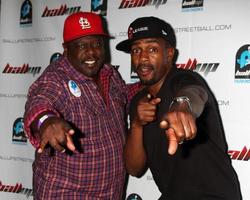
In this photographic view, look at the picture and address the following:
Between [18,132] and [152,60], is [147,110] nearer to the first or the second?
[152,60]

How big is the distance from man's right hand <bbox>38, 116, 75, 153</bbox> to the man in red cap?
18.6 inches

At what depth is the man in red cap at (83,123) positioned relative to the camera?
162 cm

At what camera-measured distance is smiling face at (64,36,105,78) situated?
170cm

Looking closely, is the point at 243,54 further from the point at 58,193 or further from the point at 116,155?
the point at 58,193

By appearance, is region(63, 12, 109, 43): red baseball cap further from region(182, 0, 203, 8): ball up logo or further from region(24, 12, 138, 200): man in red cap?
region(182, 0, 203, 8): ball up logo

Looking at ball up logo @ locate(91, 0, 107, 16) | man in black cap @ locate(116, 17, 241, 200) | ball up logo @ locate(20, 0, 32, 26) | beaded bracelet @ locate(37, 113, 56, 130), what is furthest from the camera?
ball up logo @ locate(20, 0, 32, 26)

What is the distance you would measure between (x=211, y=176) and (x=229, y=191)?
9cm

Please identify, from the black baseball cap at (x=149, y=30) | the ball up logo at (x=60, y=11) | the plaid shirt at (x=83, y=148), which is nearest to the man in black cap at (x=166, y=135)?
the black baseball cap at (x=149, y=30)

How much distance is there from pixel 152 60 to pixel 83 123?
1.28 ft

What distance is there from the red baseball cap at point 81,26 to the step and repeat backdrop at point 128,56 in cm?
37

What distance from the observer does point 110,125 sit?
1709mm

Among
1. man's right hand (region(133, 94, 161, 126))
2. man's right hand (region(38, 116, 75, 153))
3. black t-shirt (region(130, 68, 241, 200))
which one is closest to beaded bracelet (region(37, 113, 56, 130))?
man's right hand (region(38, 116, 75, 153))

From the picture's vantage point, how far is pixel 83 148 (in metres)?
1.64

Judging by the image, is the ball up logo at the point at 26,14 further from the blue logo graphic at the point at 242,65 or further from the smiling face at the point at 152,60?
the blue logo graphic at the point at 242,65
